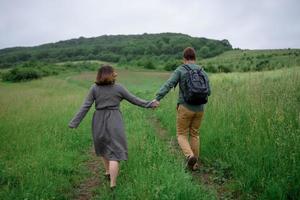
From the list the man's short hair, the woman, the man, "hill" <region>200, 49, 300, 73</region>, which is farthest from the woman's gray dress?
"hill" <region>200, 49, 300, 73</region>

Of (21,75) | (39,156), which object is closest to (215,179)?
(39,156)

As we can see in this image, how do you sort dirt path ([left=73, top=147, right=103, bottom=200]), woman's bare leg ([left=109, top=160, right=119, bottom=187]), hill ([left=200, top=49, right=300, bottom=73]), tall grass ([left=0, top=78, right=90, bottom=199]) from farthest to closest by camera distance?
hill ([left=200, top=49, right=300, bottom=73]), dirt path ([left=73, top=147, right=103, bottom=200]), woman's bare leg ([left=109, top=160, right=119, bottom=187]), tall grass ([left=0, top=78, right=90, bottom=199])

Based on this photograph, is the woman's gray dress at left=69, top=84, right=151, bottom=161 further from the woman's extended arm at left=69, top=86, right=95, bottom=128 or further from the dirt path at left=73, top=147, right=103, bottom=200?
the dirt path at left=73, top=147, right=103, bottom=200

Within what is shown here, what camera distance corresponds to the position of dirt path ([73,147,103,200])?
5687 millimetres

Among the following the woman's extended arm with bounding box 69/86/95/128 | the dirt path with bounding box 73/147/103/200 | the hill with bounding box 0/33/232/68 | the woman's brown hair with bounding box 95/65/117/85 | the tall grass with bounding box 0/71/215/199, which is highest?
the hill with bounding box 0/33/232/68

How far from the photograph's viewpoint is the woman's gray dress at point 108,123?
5.74 m

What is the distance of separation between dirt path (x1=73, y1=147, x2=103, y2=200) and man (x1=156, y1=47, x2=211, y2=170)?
1765 mm

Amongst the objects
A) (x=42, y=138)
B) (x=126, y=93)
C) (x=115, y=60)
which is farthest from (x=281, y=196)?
(x=115, y=60)

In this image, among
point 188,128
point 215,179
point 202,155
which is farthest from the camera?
point 202,155

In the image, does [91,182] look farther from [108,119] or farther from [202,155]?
[202,155]

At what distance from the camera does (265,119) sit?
6785 millimetres

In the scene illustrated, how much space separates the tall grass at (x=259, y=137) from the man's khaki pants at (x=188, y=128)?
1.39 ft

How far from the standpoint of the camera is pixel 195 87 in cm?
631

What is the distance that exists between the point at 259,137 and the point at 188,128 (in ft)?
4.82
